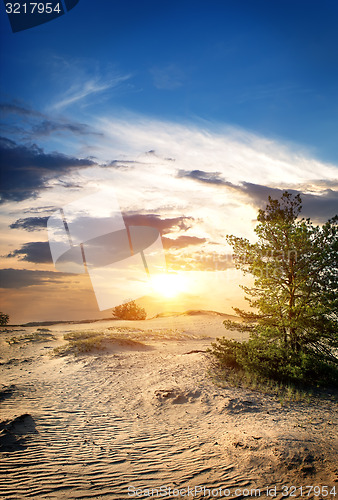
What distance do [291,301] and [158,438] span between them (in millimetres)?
7150

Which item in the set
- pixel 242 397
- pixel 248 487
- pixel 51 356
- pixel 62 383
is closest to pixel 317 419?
pixel 242 397

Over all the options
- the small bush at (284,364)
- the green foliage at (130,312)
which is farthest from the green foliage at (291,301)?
the green foliage at (130,312)

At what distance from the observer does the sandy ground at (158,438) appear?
19.1ft

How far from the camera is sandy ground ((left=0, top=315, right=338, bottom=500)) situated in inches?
230

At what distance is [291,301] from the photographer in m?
12.1

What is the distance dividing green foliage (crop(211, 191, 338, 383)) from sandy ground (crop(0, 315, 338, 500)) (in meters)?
1.43

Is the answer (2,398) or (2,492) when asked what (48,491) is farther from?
(2,398)

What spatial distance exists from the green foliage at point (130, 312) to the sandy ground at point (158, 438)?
3896cm

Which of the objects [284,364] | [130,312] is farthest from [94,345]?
[130,312]

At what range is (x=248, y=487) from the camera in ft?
19.0

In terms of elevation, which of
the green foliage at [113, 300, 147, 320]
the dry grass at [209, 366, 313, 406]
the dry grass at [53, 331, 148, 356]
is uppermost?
the dry grass at [53, 331, 148, 356]

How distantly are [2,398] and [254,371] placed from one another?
9.56 m

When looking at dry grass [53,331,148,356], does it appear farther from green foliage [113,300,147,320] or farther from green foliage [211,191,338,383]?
green foliage [113,300,147,320]

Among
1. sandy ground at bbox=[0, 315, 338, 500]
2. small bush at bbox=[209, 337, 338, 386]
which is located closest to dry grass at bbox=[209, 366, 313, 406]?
small bush at bbox=[209, 337, 338, 386]
